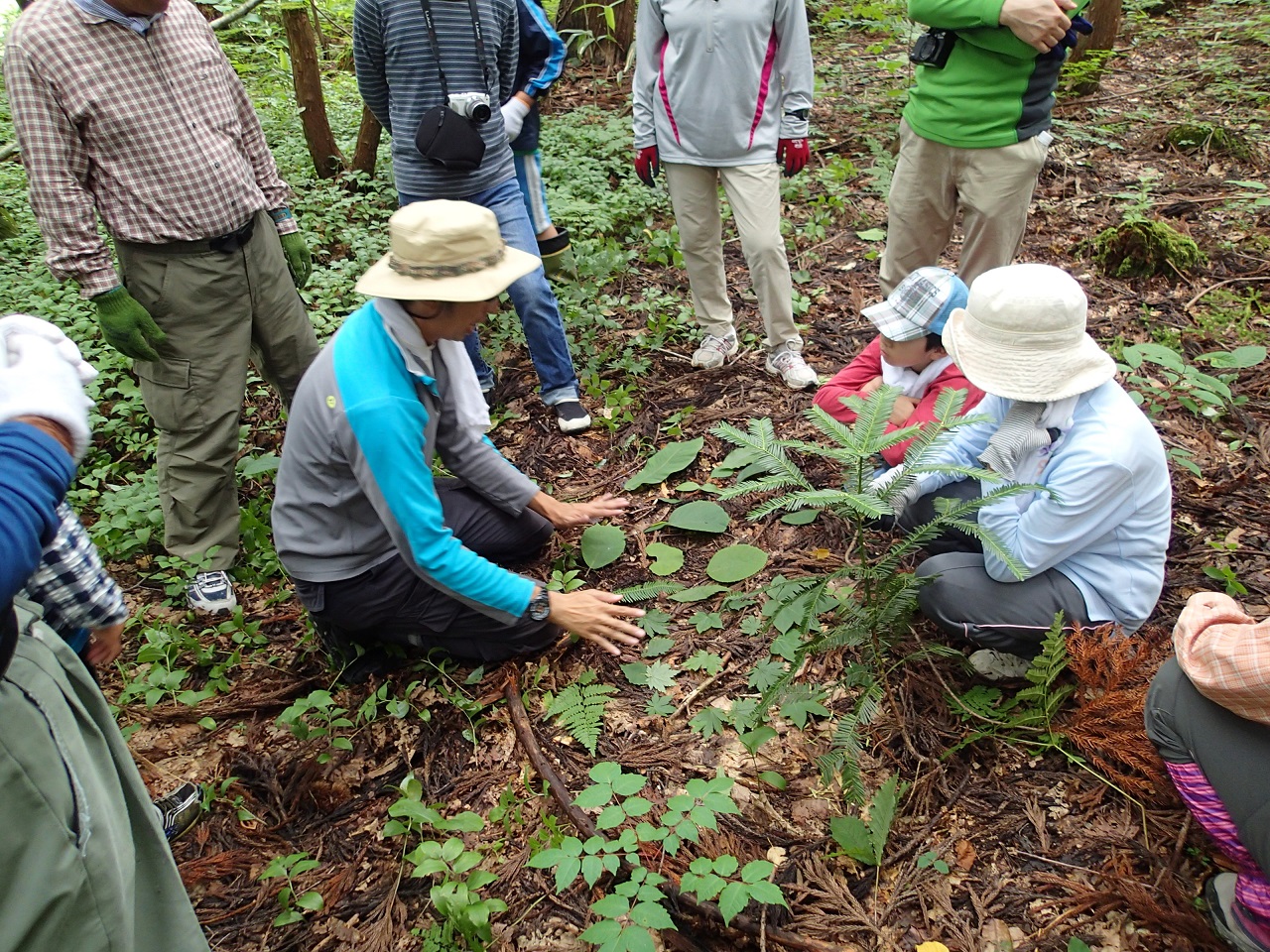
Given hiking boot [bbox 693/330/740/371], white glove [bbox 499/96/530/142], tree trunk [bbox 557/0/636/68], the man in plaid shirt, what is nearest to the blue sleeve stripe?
white glove [bbox 499/96/530/142]

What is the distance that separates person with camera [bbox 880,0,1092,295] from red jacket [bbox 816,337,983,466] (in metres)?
0.84

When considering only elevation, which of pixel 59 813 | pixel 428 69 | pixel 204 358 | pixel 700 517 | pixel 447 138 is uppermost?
pixel 428 69

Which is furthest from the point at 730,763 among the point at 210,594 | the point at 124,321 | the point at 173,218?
the point at 173,218

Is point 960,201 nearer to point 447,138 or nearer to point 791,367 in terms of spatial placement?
point 791,367

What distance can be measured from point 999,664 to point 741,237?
2.39 m

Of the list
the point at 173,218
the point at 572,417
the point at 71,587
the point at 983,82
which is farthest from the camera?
the point at 572,417

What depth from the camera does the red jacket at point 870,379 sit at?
3.10 metres

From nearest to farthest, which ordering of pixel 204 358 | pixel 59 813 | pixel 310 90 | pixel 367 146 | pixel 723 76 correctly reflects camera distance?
pixel 59 813 → pixel 204 358 → pixel 723 76 → pixel 310 90 → pixel 367 146

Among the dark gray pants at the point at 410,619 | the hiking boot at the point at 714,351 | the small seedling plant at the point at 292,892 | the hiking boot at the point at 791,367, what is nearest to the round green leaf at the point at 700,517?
the dark gray pants at the point at 410,619

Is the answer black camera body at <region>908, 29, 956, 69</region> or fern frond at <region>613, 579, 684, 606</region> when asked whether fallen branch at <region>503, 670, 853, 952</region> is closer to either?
fern frond at <region>613, 579, 684, 606</region>

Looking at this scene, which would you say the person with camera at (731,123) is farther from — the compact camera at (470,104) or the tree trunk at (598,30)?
the tree trunk at (598,30)

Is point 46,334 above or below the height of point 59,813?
above

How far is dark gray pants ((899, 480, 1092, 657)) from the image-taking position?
7.99 feet

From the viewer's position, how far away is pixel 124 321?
119 inches
